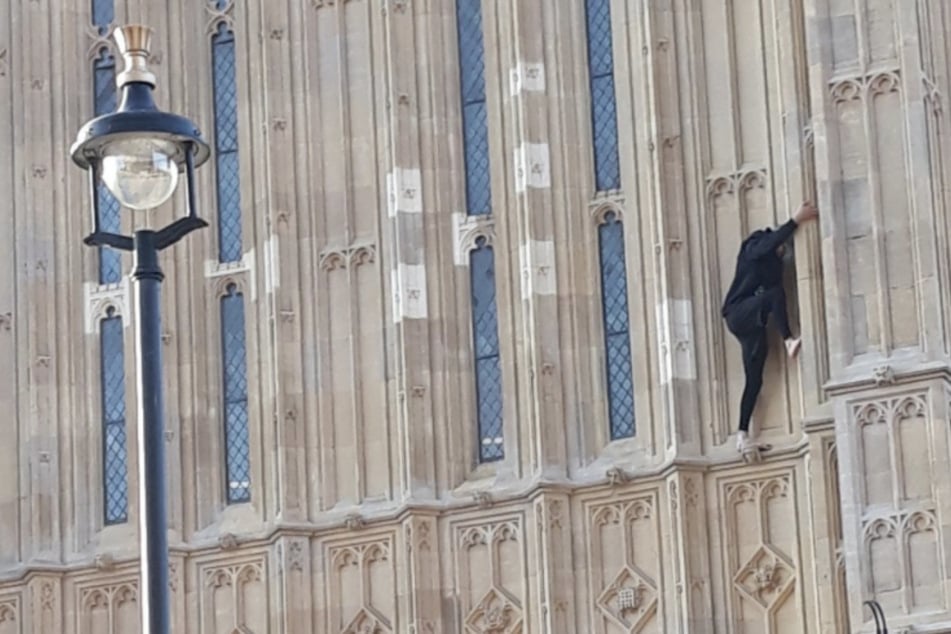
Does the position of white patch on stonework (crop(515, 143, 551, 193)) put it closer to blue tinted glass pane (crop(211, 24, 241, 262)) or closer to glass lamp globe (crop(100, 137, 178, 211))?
blue tinted glass pane (crop(211, 24, 241, 262))

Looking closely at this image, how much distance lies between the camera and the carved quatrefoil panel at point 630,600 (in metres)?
21.2

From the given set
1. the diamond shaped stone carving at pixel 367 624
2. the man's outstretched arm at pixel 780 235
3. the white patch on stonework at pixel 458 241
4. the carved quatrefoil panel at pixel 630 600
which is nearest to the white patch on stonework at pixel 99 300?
the white patch on stonework at pixel 458 241

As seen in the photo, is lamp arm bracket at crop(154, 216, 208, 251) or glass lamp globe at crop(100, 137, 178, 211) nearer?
glass lamp globe at crop(100, 137, 178, 211)

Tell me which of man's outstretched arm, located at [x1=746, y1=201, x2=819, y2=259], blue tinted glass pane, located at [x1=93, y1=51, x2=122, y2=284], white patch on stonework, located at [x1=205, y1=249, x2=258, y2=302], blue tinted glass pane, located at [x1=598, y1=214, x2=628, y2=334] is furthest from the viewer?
blue tinted glass pane, located at [x1=93, y1=51, x2=122, y2=284]

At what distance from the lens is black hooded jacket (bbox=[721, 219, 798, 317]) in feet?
68.0

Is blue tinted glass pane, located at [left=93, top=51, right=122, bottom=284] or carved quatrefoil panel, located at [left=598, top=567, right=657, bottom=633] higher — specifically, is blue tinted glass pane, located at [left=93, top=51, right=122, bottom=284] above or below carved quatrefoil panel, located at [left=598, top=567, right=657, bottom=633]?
above

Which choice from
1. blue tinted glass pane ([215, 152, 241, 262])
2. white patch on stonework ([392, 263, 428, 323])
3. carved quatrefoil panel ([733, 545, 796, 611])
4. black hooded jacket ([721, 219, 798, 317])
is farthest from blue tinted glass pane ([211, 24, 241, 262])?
carved quatrefoil panel ([733, 545, 796, 611])

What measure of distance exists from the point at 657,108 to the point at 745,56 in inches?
29.6

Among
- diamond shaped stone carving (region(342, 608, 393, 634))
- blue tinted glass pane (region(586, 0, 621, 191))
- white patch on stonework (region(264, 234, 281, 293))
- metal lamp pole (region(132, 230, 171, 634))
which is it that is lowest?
diamond shaped stone carving (region(342, 608, 393, 634))

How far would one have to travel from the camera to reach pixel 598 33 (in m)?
22.5

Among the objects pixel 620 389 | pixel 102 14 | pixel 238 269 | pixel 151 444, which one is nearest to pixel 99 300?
pixel 238 269

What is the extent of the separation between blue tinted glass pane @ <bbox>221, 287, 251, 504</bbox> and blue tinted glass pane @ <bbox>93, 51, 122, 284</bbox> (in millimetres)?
1033

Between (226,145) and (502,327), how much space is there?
303cm

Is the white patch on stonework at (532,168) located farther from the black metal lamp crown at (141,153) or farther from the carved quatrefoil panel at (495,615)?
the black metal lamp crown at (141,153)
